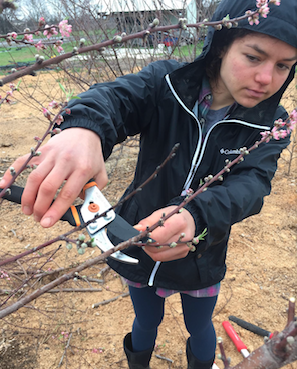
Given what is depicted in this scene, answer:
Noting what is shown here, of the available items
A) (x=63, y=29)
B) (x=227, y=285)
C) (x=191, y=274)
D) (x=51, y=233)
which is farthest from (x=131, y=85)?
(x=51, y=233)

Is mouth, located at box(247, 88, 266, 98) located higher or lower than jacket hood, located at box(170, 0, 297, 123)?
lower

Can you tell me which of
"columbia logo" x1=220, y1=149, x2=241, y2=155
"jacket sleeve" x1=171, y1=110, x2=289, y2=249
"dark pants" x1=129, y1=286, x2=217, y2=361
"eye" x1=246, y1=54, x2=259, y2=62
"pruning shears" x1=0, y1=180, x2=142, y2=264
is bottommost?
"dark pants" x1=129, y1=286, x2=217, y2=361

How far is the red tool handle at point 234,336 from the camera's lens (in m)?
2.39

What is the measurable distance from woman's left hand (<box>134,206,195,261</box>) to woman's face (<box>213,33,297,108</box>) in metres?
0.66

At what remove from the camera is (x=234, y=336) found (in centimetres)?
246

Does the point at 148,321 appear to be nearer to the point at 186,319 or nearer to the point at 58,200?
the point at 186,319

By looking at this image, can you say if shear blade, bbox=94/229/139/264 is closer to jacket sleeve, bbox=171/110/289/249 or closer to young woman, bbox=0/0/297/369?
young woman, bbox=0/0/297/369

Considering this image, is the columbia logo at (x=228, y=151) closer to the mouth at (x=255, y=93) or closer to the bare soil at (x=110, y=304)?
the mouth at (x=255, y=93)

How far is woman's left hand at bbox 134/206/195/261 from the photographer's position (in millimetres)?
918

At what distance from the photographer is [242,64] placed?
1243mm

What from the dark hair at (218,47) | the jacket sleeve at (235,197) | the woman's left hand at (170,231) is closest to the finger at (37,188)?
the woman's left hand at (170,231)

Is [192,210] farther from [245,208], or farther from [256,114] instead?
[256,114]

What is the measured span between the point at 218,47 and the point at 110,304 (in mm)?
2437

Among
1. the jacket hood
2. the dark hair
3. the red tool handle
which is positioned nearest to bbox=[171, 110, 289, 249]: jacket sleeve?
the jacket hood
